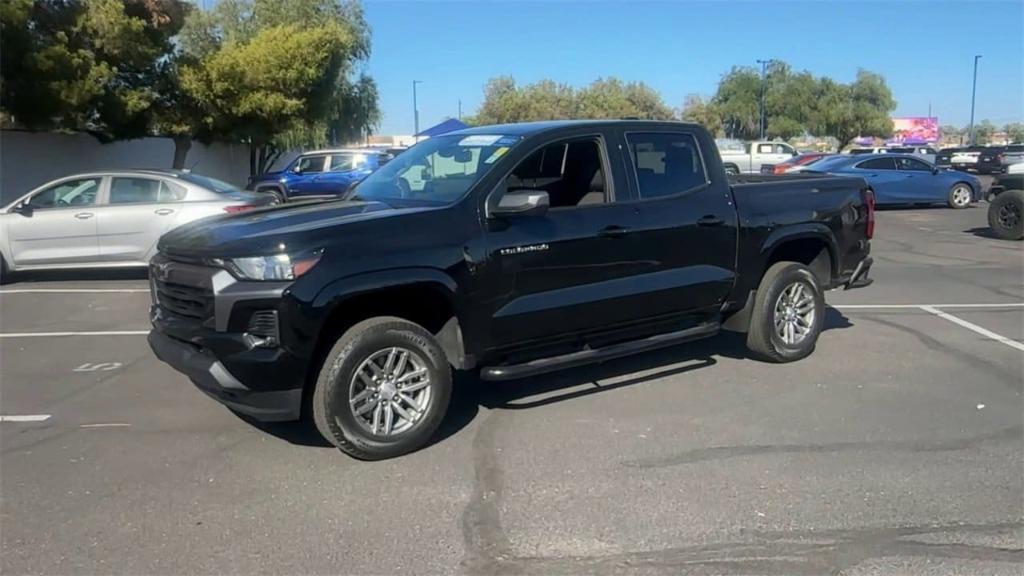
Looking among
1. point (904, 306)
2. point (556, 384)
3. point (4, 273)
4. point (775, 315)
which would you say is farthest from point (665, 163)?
point (4, 273)

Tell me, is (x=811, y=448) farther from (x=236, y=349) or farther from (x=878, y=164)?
(x=878, y=164)

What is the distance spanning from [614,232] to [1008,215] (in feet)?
42.9

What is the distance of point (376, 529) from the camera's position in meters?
4.28

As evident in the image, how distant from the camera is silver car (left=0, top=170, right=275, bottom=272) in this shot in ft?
38.4

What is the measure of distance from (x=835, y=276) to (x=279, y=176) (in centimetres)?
2073

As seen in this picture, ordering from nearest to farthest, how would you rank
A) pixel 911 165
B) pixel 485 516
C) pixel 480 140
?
pixel 485 516
pixel 480 140
pixel 911 165

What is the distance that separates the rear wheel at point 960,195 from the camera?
23656 millimetres

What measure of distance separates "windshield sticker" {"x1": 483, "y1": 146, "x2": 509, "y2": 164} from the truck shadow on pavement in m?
1.69

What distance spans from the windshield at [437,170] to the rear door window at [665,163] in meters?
1.01

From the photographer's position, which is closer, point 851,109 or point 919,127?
point 851,109

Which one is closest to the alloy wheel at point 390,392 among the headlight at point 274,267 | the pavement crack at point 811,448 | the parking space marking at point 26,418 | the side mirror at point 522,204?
the headlight at point 274,267

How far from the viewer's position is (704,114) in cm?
7500

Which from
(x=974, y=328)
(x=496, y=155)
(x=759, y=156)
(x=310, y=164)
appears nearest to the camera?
(x=496, y=155)

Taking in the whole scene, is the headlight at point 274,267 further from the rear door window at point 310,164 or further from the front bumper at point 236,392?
the rear door window at point 310,164
